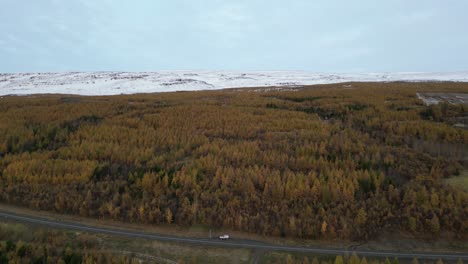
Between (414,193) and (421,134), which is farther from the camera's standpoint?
(421,134)

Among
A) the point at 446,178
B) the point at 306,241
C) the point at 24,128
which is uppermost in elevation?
the point at 24,128

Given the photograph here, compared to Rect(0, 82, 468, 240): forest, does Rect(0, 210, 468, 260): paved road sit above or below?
below

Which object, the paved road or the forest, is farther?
the forest

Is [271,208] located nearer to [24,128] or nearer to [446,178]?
[446,178]

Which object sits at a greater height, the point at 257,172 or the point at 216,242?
the point at 257,172

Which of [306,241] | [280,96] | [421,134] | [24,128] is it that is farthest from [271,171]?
[280,96]

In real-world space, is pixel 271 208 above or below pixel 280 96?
below

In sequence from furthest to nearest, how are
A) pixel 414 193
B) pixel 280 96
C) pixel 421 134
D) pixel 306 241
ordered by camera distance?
pixel 280 96, pixel 421 134, pixel 414 193, pixel 306 241

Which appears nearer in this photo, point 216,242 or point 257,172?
point 216,242
